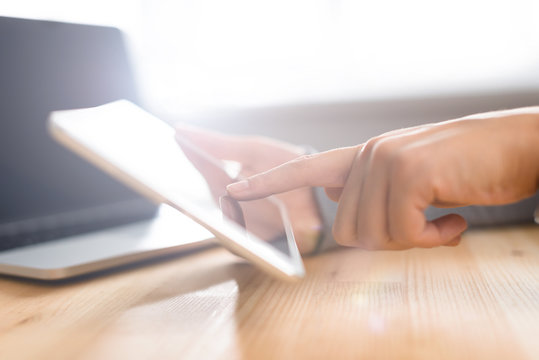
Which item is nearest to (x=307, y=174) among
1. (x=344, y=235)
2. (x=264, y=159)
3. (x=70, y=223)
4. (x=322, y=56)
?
(x=344, y=235)

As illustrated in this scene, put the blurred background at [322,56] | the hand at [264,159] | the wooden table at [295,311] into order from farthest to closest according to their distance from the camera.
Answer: the blurred background at [322,56]
the hand at [264,159]
the wooden table at [295,311]

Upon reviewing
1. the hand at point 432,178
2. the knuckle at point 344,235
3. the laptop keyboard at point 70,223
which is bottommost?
the laptop keyboard at point 70,223

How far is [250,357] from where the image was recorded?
0.28m

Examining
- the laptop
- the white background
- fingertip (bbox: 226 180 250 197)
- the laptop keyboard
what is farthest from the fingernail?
the white background

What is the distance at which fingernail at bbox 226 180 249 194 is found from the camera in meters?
0.39

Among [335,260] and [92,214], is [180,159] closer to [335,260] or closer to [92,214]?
[335,260]

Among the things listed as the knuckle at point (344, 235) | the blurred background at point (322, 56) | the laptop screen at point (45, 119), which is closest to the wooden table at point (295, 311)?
the knuckle at point (344, 235)

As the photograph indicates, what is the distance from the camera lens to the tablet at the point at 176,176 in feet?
0.99

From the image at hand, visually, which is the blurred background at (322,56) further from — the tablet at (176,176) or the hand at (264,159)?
the tablet at (176,176)

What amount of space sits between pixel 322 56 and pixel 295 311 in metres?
1.04

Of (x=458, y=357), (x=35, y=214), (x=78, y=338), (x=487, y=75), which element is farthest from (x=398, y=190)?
(x=487, y=75)

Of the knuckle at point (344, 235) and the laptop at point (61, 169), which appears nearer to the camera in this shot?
the knuckle at point (344, 235)

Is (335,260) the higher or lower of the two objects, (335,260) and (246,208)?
the lower

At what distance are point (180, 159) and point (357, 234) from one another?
0.18m
